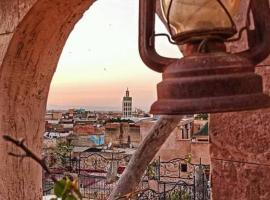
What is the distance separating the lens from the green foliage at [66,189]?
1.46 feet

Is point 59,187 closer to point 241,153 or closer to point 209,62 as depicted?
point 209,62

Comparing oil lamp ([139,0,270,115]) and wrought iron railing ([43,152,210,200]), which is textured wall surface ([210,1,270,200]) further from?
wrought iron railing ([43,152,210,200])

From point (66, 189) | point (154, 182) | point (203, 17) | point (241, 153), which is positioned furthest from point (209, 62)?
point (154, 182)

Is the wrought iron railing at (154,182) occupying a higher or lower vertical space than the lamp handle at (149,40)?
lower

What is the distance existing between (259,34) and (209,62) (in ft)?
0.25

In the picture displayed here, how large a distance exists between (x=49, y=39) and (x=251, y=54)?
4.34 feet

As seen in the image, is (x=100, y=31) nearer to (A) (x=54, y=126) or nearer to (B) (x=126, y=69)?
(B) (x=126, y=69)

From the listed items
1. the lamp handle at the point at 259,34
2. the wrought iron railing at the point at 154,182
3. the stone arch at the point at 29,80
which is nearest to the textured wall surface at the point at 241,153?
the lamp handle at the point at 259,34

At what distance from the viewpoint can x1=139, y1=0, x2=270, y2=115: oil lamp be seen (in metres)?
0.53

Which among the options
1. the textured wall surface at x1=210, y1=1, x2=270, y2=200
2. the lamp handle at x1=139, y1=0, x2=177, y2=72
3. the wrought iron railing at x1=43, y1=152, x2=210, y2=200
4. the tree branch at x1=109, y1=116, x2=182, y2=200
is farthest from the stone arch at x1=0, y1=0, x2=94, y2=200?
the wrought iron railing at x1=43, y1=152, x2=210, y2=200

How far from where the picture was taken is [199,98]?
528 millimetres

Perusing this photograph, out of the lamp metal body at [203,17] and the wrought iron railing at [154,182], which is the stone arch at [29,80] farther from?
the wrought iron railing at [154,182]

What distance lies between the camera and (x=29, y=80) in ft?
5.92

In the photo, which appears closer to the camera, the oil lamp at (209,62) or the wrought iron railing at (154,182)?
the oil lamp at (209,62)
